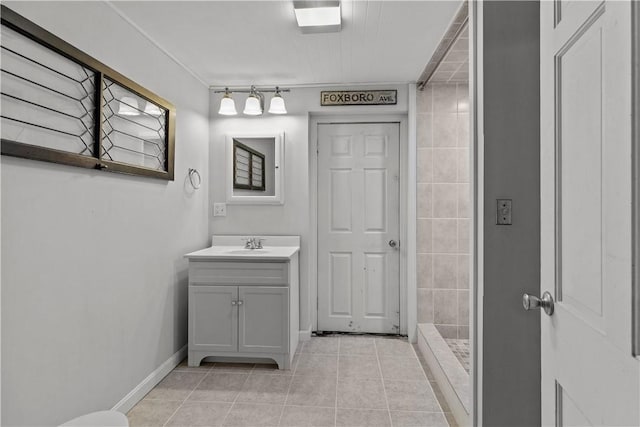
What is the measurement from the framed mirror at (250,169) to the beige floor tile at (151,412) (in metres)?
1.71

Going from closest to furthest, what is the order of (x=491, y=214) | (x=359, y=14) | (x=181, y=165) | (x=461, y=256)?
(x=491, y=214) → (x=359, y=14) → (x=181, y=165) → (x=461, y=256)

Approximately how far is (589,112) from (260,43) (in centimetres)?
217

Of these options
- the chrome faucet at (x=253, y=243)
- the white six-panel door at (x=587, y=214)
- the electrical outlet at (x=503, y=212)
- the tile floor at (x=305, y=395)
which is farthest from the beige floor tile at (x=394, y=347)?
the white six-panel door at (x=587, y=214)

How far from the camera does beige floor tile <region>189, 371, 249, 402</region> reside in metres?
2.27

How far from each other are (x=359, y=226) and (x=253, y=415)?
1.87m

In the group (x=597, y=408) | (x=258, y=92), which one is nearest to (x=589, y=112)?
(x=597, y=408)

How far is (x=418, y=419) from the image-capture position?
2041mm

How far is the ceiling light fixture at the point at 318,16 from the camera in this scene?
A: 1.98 meters

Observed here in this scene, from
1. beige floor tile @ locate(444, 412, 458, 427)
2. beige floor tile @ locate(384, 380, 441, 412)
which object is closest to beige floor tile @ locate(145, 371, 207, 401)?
beige floor tile @ locate(384, 380, 441, 412)

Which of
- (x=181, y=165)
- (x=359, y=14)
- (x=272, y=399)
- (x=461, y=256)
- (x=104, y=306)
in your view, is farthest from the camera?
(x=461, y=256)

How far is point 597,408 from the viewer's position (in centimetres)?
72

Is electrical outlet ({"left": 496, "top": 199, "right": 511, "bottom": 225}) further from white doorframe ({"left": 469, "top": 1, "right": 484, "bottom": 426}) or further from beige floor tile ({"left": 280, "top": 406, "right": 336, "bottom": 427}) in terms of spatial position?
beige floor tile ({"left": 280, "top": 406, "right": 336, "bottom": 427})

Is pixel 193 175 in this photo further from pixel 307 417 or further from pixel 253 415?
pixel 307 417

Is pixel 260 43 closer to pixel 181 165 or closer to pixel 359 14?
pixel 359 14
